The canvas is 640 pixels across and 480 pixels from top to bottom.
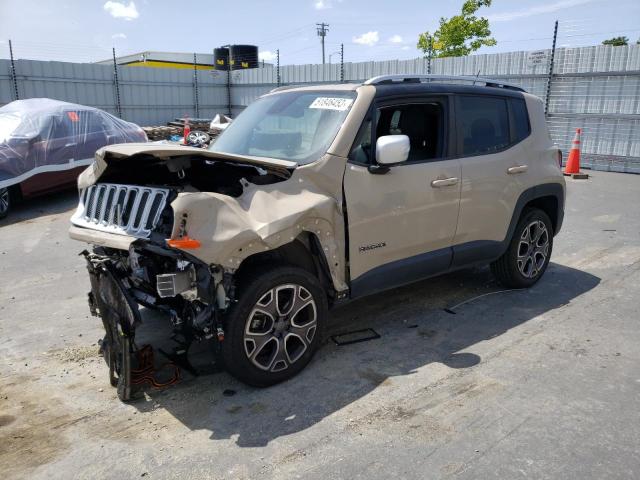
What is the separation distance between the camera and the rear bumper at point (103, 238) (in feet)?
10.9

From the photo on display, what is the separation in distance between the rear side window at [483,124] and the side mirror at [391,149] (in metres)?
1.02

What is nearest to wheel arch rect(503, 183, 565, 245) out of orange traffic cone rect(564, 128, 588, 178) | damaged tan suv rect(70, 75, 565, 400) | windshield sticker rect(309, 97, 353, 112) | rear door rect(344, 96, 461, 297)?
damaged tan suv rect(70, 75, 565, 400)

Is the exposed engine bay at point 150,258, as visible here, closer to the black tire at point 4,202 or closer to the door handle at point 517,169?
the door handle at point 517,169

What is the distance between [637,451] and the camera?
9.38ft

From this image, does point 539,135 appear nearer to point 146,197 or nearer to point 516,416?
point 516,416

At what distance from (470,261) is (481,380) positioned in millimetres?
1426

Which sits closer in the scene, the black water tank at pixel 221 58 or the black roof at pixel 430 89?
the black roof at pixel 430 89

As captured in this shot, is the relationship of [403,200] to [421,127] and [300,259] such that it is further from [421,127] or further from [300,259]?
[300,259]

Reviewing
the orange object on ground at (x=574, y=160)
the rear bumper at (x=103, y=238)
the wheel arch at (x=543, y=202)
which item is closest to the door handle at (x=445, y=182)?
the wheel arch at (x=543, y=202)

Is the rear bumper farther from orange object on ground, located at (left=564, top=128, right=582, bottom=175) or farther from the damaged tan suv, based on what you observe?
orange object on ground, located at (left=564, top=128, right=582, bottom=175)

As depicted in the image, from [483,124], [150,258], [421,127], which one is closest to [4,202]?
[150,258]

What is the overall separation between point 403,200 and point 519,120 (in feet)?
6.18

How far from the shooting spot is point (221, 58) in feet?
82.0

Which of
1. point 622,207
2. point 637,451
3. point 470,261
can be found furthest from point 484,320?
point 622,207
